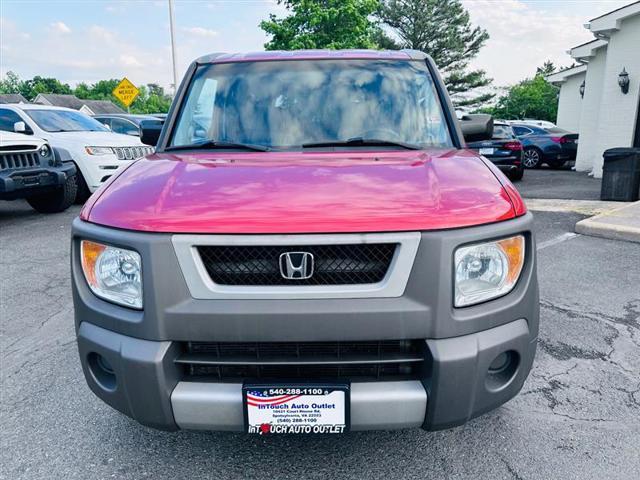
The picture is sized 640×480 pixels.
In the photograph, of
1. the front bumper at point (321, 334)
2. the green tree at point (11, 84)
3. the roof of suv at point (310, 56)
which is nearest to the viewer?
the front bumper at point (321, 334)

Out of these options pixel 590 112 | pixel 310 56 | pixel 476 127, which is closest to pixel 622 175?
pixel 590 112

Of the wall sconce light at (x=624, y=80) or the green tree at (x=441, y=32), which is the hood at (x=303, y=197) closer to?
the wall sconce light at (x=624, y=80)

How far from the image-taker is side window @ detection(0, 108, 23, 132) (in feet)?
28.5

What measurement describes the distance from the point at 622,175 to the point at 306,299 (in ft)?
30.2

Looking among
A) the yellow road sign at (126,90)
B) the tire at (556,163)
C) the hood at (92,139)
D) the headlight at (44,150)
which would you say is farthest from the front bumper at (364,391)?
the yellow road sign at (126,90)

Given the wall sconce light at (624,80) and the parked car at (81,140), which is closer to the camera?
the parked car at (81,140)

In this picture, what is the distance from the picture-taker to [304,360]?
1756mm

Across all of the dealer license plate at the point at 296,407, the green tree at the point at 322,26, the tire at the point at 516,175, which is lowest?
the tire at the point at 516,175

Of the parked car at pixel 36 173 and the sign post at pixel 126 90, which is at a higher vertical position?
the sign post at pixel 126 90

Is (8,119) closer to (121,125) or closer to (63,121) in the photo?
(63,121)

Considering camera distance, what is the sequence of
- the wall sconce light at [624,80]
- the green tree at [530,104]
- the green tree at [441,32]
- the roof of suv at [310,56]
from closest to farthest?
the roof of suv at [310,56] → the wall sconce light at [624,80] → the green tree at [441,32] → the green tree at [530,104]

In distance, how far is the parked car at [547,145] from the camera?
15719 mm

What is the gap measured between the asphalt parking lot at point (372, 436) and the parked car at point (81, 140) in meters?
5.19

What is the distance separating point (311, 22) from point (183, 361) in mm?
19869
